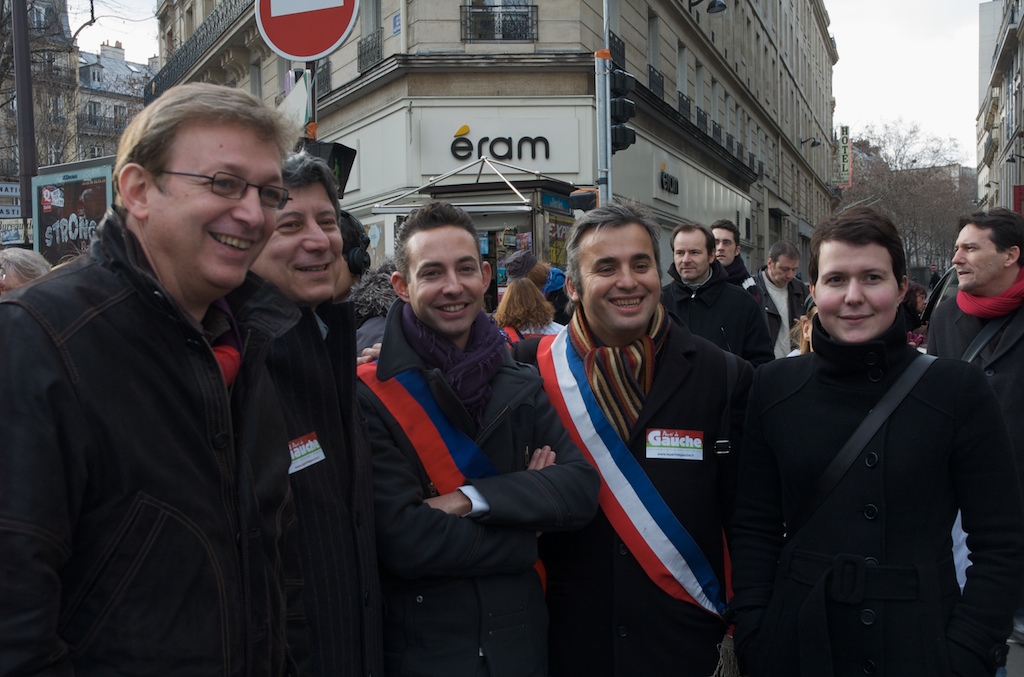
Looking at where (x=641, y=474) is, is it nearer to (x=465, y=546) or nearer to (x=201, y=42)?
(x=465, y=546)

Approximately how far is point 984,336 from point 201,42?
2865 cm

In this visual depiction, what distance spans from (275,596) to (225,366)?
52 centimetres

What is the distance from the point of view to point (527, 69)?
16953 millimetres

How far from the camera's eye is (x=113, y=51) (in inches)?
2680

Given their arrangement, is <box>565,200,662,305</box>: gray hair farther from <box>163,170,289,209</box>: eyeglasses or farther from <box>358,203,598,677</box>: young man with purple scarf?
<box>163,170,289,209</box>: eyeglasses

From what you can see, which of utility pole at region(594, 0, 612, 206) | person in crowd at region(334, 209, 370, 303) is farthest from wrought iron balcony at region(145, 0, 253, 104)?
person in crowd at region(334, 209, 370, 303)

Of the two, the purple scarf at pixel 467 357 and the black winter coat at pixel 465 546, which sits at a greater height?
the purple scarf at pixel 467 357

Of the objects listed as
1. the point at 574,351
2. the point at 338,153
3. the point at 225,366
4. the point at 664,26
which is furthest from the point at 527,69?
the point at 225,366

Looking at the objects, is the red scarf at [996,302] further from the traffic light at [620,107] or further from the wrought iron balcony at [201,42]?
the wrought iron balcony at [201,42]

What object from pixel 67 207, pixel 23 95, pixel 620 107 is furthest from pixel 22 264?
pixel 620 107

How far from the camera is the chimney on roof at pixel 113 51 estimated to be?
218ft

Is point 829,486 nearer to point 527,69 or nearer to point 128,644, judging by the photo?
point 128,644

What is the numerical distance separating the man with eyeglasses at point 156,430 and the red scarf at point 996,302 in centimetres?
394

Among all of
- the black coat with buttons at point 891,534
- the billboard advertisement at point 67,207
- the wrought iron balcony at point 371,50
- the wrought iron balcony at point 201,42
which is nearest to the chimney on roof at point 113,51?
the wrought iron balcony at point 201,42
